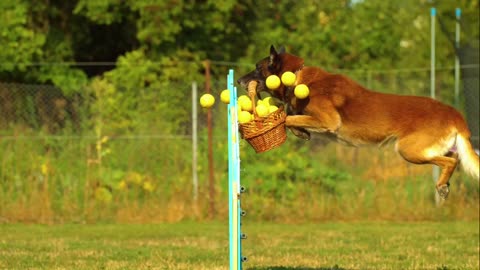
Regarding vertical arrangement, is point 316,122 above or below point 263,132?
above

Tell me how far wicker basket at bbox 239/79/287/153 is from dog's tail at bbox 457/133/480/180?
1933mm

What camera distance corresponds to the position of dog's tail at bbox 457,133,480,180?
843 cm

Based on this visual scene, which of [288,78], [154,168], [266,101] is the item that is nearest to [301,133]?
[266,101]

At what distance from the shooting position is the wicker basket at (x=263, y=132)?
754cm

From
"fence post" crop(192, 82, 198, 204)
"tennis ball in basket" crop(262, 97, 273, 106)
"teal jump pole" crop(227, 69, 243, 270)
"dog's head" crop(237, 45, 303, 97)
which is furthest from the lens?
"fence post" crop(192, 82, 198, 204)

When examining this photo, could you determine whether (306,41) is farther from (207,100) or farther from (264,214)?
(207,100)

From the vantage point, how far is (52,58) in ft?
63.5

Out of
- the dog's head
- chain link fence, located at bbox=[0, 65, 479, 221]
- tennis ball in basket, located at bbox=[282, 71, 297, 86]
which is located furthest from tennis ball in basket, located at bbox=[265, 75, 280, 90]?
chain link fence, located at bbox=[0, 65, 479, 221]

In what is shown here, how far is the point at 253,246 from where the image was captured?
38.5 feet

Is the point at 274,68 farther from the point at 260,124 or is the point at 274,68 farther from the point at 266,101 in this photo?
the point at 260,124

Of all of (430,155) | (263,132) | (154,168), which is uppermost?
(154,168)

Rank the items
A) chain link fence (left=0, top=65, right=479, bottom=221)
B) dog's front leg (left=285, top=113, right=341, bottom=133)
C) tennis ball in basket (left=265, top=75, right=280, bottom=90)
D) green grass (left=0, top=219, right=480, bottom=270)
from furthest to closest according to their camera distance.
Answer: chain link fence (left=0, top=65, right=479, bottom=221)
green grass (left=0, top=219, right=480, bottom=270)
dog's front leg (left=285, top=113, right=341, bottom=133)
tennis ball in basket (left=265, top=75, right=280, bottom=90)

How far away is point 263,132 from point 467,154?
2.25m

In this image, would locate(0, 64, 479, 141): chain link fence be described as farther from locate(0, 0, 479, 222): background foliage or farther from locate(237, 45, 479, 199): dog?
locate(237, 45, 479, 199): dog
